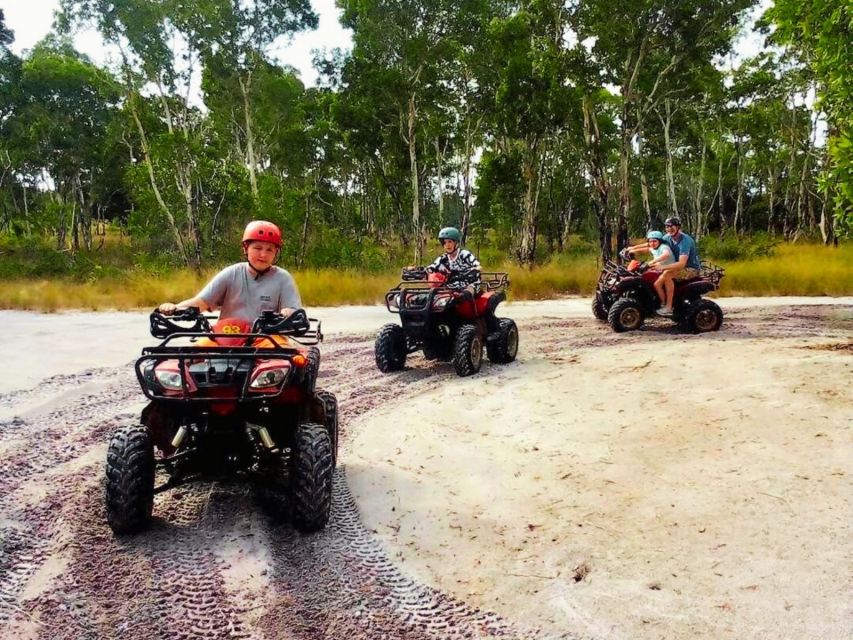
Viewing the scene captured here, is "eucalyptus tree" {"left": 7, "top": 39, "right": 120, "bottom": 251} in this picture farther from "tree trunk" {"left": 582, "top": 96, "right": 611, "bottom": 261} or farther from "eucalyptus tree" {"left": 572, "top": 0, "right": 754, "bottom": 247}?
"eucalyptus tree" {"left": 572, "top": 0, "right": 754, "bottom": 247}

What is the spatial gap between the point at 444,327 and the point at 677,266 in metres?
3.69

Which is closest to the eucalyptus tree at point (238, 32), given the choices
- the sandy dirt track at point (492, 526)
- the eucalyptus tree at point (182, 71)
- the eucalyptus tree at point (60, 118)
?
the eucalyptus tree at point (182, 71)

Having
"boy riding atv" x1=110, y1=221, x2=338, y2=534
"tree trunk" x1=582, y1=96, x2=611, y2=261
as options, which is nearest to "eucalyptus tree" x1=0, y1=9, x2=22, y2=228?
"tree trunk" x1=582, y1=96, x2=611, y2=261

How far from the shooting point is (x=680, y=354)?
7.05 metres

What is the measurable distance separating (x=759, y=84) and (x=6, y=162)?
107 feet

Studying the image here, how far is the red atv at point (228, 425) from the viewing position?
119 inches

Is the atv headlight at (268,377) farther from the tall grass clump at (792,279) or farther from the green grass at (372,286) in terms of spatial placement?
the tall grass clump at (792,279)

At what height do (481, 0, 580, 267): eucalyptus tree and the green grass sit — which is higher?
(481, 0, 580, 267): eucalyptus tree

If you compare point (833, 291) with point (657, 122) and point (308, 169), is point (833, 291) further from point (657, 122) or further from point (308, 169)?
point (308, 169)

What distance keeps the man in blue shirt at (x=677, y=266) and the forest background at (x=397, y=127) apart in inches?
76.0

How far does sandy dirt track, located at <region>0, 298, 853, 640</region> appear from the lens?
2469mm

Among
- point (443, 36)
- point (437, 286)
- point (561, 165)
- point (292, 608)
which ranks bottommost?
point (292, 608)

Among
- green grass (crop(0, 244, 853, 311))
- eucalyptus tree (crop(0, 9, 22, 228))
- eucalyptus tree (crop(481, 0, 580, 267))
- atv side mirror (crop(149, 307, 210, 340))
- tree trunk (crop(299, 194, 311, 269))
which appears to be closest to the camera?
atv side mirror (crop(149, 307, 210, 340))

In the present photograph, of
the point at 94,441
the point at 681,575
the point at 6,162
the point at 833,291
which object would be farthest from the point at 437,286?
the point at 6,162
